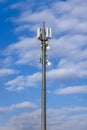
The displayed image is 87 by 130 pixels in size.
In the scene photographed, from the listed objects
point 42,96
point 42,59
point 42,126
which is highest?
point 42,59

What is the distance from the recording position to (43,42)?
56281mm

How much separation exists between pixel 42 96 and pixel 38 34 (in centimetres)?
749

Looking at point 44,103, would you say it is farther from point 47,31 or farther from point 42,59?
point 47,31

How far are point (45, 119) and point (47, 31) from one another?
34.7 feet

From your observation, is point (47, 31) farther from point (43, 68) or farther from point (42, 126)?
point (42, 126)

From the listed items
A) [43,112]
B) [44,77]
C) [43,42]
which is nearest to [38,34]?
[43,42]

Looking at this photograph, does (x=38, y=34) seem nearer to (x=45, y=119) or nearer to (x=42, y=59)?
(x=42, y=59)

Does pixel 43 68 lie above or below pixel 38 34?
below

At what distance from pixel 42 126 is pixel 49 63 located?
7.46 meters

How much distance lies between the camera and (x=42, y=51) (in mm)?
56062

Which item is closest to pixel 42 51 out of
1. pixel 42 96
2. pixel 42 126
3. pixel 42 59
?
pixel 42 59

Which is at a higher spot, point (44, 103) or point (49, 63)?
point (49, 63)

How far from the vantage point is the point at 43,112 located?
5491 cm

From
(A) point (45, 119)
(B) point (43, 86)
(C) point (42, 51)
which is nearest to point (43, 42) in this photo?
(C) point (42, 51)
